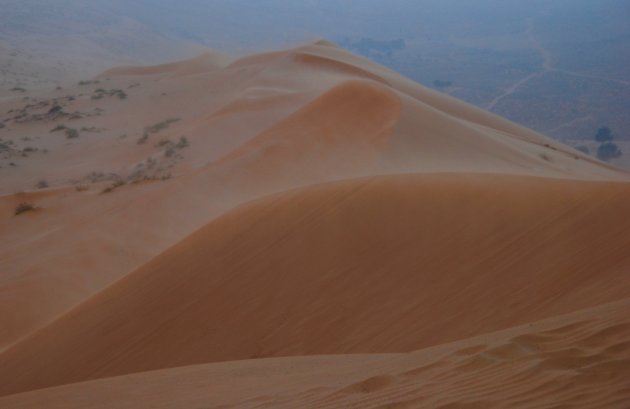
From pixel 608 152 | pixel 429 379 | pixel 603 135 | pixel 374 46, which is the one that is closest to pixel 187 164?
pixel 429 379

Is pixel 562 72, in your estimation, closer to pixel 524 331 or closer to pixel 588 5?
pixel 524 331

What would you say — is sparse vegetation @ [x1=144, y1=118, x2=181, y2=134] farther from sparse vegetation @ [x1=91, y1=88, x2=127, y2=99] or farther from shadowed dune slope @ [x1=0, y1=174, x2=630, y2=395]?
shadowed dune slope @ [x1=0, y1=174, x2=630, y2=395]

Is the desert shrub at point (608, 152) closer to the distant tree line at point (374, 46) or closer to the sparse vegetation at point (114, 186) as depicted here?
the sparse vegetation at point (114, 186)

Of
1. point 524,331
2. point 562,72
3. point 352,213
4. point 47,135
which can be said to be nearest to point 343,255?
point 352,213

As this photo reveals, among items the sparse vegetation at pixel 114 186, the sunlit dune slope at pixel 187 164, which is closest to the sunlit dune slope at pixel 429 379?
the sunlit dune slope at pixel 187 164

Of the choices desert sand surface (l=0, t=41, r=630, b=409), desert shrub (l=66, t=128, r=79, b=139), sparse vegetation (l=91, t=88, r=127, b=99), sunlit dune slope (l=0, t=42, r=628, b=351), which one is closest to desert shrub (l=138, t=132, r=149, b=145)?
sunlit dune slope (l=0, t=42, r=628, b=351)
